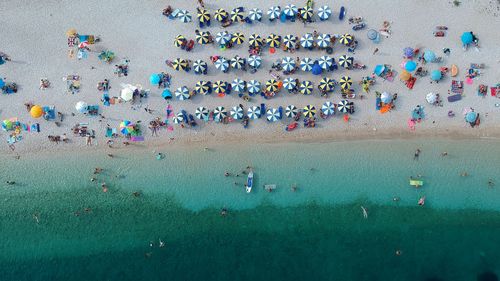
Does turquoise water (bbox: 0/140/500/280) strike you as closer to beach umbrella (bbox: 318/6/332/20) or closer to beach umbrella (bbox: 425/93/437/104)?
beach umbrella (bbox: 425/93/437/104)

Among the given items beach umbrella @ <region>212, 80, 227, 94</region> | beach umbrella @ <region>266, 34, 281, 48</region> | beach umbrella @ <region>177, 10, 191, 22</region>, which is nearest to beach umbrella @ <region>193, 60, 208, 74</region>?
beach umbrella @ <region>212, 80, 227, 94</region>

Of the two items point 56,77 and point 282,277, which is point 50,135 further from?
point 282,277

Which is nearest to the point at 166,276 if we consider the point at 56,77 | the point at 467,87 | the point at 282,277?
the point at 282,277

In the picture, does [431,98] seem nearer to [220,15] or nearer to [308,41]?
[308,41]

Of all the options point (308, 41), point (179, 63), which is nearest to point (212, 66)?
point (179, 63)

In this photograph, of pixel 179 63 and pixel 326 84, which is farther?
pixel 179 63

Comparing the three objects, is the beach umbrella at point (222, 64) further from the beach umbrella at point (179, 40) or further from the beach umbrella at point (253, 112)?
the beach umbrella at point (253, 112)
